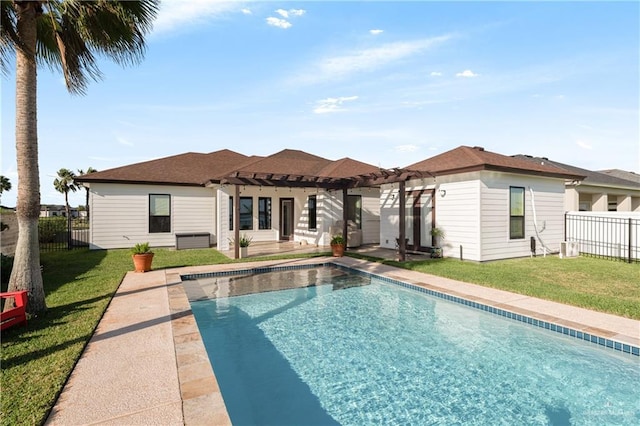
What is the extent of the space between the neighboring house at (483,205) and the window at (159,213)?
38.3ft

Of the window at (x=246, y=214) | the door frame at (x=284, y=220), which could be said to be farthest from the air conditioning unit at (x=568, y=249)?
the window at (x=246, y=214)

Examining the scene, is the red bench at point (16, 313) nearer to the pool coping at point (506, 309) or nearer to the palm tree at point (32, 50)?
the palm tree at point (32, 50)

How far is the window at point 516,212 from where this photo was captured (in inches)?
467

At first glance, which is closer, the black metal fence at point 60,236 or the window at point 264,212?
the black metal fence at point 60,236

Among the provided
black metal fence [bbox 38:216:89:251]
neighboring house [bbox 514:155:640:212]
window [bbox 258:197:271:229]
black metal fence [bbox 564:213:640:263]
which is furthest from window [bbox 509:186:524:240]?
black metal fence [bbox 38:216:89:251]

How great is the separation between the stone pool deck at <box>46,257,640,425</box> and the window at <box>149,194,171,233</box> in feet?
29.3

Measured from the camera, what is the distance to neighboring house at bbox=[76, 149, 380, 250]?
14.9m

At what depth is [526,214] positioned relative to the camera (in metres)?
12.3

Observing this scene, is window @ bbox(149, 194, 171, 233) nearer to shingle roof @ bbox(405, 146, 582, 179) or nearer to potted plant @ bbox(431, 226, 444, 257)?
shingle roof @ bbox(405, 146, 582, 179)

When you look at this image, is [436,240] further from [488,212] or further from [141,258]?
[141,258]

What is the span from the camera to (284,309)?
23.7 ft

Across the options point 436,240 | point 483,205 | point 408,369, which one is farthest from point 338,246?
point 408,369

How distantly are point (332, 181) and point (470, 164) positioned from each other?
5.65 metres

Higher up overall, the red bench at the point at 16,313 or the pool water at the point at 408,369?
the red bench at the point at 16,313
